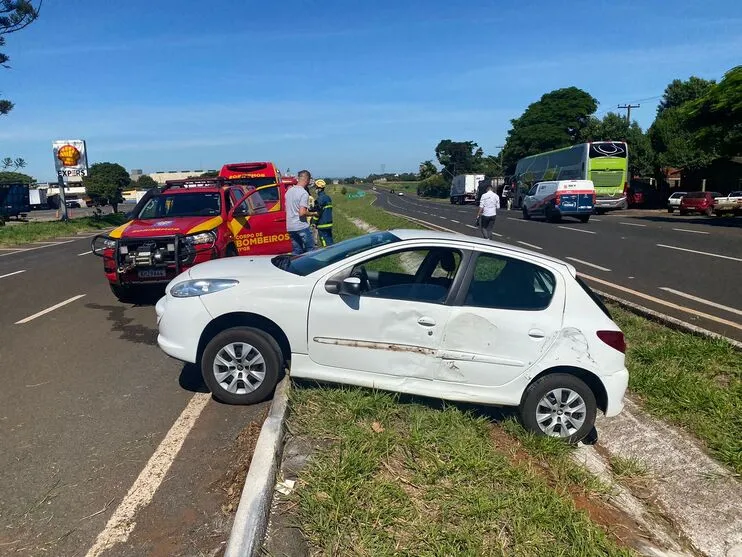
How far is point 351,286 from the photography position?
4617 millimetres

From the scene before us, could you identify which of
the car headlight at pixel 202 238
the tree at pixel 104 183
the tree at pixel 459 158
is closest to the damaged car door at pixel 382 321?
the car headlight at pixel 202 238

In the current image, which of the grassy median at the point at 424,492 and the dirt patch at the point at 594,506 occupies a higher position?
the grassy median at the point at 424,492

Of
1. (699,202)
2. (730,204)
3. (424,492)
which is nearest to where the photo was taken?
(424,492)

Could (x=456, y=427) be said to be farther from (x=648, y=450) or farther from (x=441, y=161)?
(x=441, y=161)

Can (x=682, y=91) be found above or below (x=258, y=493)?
above

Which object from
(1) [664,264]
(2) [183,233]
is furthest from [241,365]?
(1) [664,264]

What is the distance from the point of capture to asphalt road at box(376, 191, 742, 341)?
8.64 metres

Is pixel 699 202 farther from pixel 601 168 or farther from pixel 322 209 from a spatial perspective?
pixel 322 209

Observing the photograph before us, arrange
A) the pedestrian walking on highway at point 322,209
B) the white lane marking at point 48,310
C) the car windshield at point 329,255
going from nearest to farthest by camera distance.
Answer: the car windshield at point 329,255 < the white lane marking at point 48,310 < the pedestrian walking on highway at point 322,209

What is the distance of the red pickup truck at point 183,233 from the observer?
8.63 metres

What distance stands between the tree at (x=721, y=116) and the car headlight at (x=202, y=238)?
2073cm

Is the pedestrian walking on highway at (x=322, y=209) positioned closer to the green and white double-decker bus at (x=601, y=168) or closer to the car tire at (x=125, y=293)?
the car tire at (x=125, y=293)

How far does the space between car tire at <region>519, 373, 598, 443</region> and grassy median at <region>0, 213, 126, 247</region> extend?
22523mm

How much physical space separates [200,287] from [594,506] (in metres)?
3.41
